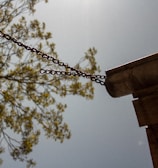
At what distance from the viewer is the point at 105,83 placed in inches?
112

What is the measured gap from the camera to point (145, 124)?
2.63 meters

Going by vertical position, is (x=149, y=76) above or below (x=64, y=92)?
below

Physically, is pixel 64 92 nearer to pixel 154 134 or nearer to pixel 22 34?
pixel 22 34

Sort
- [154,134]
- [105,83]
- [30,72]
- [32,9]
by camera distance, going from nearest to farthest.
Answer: [154,134] < [105,83] < [30,72] < [32,9]

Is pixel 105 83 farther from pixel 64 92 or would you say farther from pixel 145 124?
pixel 64 92

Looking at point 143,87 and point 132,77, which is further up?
point 132,77

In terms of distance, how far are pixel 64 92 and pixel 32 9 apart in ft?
9.41

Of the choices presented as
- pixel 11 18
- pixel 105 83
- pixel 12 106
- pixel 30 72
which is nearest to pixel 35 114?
pixel 12 106

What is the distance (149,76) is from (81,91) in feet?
17.5

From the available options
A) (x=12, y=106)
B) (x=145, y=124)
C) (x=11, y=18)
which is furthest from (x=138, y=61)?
(x=11, y=18)

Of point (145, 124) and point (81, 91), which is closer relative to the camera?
point (145, 124)

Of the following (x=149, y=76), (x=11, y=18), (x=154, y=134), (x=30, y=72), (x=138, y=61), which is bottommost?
(x=154, y=134)

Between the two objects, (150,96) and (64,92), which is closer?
(150,96)

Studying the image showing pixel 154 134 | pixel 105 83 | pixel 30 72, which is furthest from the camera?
pixel 30 72
